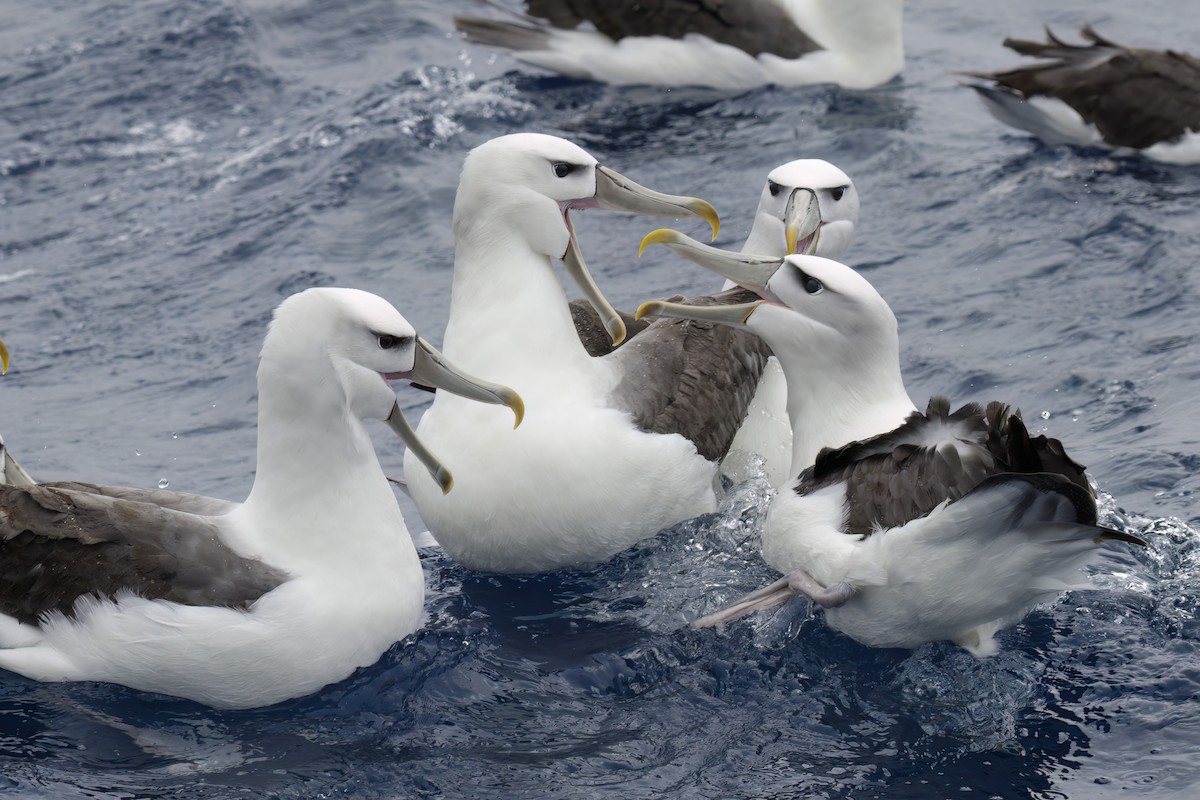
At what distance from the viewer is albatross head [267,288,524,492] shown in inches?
227

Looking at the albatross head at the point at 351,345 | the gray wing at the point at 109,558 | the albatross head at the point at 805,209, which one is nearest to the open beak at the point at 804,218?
the albatross head at the point at 805,209

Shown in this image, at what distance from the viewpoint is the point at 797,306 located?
6.39 m

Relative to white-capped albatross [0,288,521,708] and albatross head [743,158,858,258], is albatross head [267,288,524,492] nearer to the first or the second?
white-capped albatross [0,288,521,708]

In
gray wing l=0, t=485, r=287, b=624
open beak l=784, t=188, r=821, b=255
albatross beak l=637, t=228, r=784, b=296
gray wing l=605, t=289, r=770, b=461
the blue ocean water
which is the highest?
albatross beak l=637, t=228, r=784, b=296

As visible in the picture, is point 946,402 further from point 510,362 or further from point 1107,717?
point 510,362

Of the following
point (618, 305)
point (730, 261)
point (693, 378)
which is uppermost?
point (730, 261)

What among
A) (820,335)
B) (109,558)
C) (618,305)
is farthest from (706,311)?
(618,305)

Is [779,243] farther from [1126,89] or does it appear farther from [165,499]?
[1126,89]

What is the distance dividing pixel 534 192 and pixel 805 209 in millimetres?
1416

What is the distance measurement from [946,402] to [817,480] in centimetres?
62

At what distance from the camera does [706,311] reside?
6.53 metres

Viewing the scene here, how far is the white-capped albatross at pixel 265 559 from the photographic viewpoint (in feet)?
18.8

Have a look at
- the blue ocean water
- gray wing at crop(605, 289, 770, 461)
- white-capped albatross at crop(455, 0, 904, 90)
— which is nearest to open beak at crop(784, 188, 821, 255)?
gray wing at crop(605, 289, 770, 461)

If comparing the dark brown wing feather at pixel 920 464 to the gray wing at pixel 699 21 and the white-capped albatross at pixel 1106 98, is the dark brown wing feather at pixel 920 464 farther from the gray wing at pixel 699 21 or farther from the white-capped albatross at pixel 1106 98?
the gray wing at pixel 699 21
